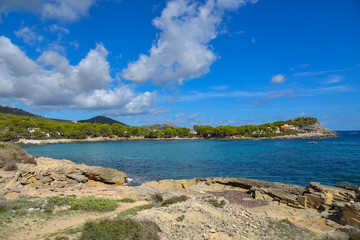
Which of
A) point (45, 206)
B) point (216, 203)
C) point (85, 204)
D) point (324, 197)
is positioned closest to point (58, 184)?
point (45, 206)

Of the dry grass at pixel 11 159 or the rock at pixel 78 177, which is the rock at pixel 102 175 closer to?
the rock at pixel 78 177

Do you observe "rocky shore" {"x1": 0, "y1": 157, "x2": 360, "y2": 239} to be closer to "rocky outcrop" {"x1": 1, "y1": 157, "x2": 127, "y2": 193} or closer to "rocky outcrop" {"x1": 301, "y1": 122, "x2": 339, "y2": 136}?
"rocky outcrop" {"x1": 1, "y1": 157, "x2": 127, "y2": 193}

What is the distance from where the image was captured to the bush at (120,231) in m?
6.75

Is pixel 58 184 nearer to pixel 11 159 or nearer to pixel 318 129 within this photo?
pixel 11 159

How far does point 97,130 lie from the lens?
427ft

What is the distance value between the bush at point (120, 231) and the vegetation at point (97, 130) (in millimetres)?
107778

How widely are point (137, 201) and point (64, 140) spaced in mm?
107104

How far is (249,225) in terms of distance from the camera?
959 centimetres

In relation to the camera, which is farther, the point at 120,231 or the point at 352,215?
the point at 352,215

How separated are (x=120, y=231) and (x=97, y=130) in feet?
439

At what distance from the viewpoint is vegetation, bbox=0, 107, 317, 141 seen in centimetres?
9681

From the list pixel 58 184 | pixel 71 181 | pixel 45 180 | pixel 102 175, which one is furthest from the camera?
pixel 102 175

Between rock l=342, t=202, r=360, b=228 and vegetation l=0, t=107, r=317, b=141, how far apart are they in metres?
114

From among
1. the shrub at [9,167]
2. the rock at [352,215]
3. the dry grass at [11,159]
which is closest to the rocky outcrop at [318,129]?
the rock at [352,215]
